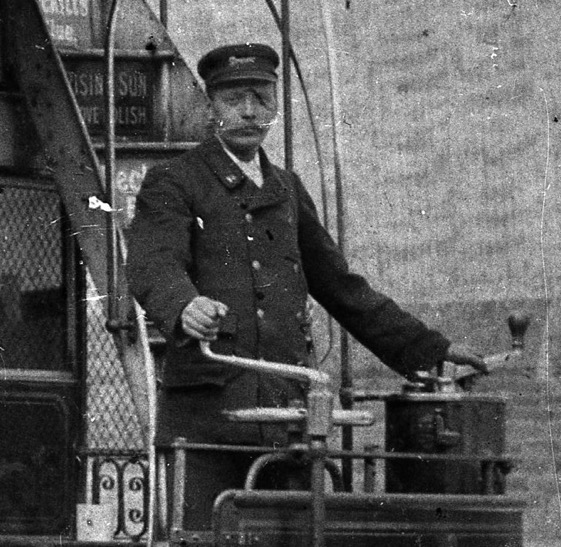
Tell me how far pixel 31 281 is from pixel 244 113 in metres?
1.79

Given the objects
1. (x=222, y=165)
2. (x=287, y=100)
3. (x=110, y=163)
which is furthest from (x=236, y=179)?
(x=110, y=163)

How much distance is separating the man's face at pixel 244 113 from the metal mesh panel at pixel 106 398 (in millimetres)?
1577

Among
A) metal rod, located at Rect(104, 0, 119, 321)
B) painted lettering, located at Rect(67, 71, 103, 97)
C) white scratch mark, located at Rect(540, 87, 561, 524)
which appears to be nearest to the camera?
metal rod, located at Rect(104, 0, 119, 321)

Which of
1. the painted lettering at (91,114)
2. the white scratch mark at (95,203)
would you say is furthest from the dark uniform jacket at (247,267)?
the painted lettering at (91,114)

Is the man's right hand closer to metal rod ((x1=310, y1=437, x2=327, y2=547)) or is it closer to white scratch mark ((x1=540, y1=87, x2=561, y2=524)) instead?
metal rod ((x1=310, y1=437, x2=327, y2=547))

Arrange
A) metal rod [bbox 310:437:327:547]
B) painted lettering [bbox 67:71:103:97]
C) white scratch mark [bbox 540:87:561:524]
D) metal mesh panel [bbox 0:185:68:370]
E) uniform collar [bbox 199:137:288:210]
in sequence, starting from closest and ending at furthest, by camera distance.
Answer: metal rod [bbox 310:437:327:547] → uniform collar [bbox 199:137:288:210] → metal mesh panel [bbox 0:185:68:370] → painted lettering [bbox 67:71:103:97] → white scratch mark [bbox 540:87:561:524]

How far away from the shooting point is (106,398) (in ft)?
19.8

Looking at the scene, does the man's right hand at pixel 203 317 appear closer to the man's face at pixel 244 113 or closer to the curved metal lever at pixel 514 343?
the man's face at pixel 244 113

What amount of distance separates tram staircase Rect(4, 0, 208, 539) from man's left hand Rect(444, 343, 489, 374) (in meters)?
1.09

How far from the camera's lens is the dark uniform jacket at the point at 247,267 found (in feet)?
14.4

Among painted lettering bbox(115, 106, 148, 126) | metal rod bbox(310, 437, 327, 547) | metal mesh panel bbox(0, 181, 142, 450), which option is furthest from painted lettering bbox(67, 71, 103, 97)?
metal rod bbox(310, 437, 327, 547)

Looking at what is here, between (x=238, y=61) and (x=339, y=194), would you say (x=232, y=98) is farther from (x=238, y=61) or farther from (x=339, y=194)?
(x=339, y=194)

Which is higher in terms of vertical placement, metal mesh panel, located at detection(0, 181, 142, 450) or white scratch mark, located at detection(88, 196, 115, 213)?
white scratch mark, located at detection(88, 196, 115, 213)

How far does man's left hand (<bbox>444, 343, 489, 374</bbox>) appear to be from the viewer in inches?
182
